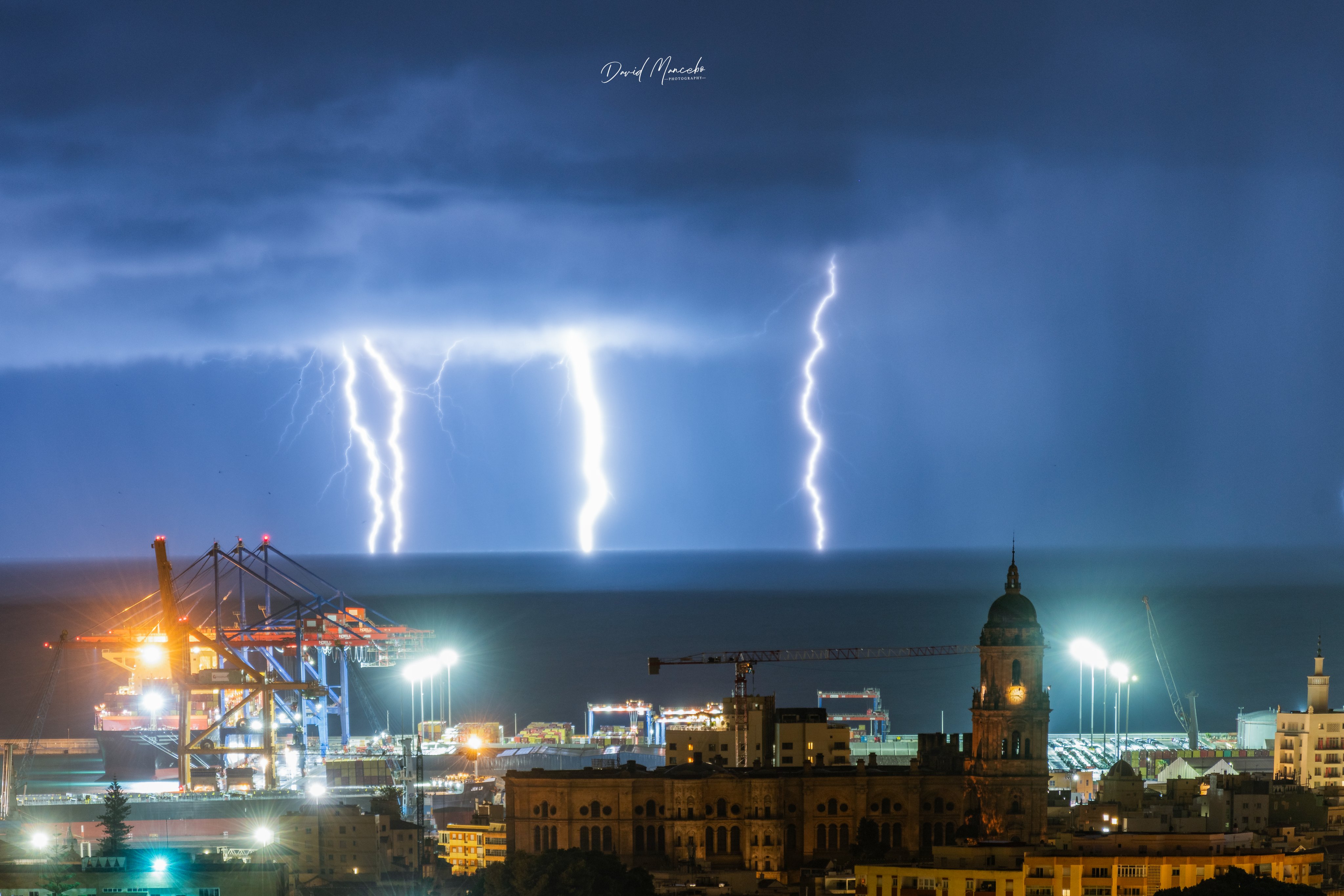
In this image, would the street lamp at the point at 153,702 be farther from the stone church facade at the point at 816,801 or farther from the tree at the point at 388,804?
the stone church facade at the point at 816,801

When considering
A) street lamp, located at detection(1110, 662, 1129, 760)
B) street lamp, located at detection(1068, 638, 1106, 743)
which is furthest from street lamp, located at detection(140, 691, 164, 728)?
street lamp, located at detection(1110, 662, 1129, 760)

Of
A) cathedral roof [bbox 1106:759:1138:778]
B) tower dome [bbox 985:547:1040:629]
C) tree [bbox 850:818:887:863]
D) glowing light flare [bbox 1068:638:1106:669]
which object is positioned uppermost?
tower dome [bbox 985:547:1040:629]

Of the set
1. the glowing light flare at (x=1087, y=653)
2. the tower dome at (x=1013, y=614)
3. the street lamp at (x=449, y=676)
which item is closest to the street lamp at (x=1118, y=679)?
the glowing light flare at (x=1087, y=653)

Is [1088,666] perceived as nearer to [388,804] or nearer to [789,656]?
[789,656]

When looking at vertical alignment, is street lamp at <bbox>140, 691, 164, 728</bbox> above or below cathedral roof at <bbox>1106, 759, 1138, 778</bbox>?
below

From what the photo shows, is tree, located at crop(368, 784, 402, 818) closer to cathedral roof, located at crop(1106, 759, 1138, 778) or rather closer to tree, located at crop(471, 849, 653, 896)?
tree, located at crop(471, 849, 653, 896)

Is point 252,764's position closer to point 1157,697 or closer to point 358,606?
point 358,606
